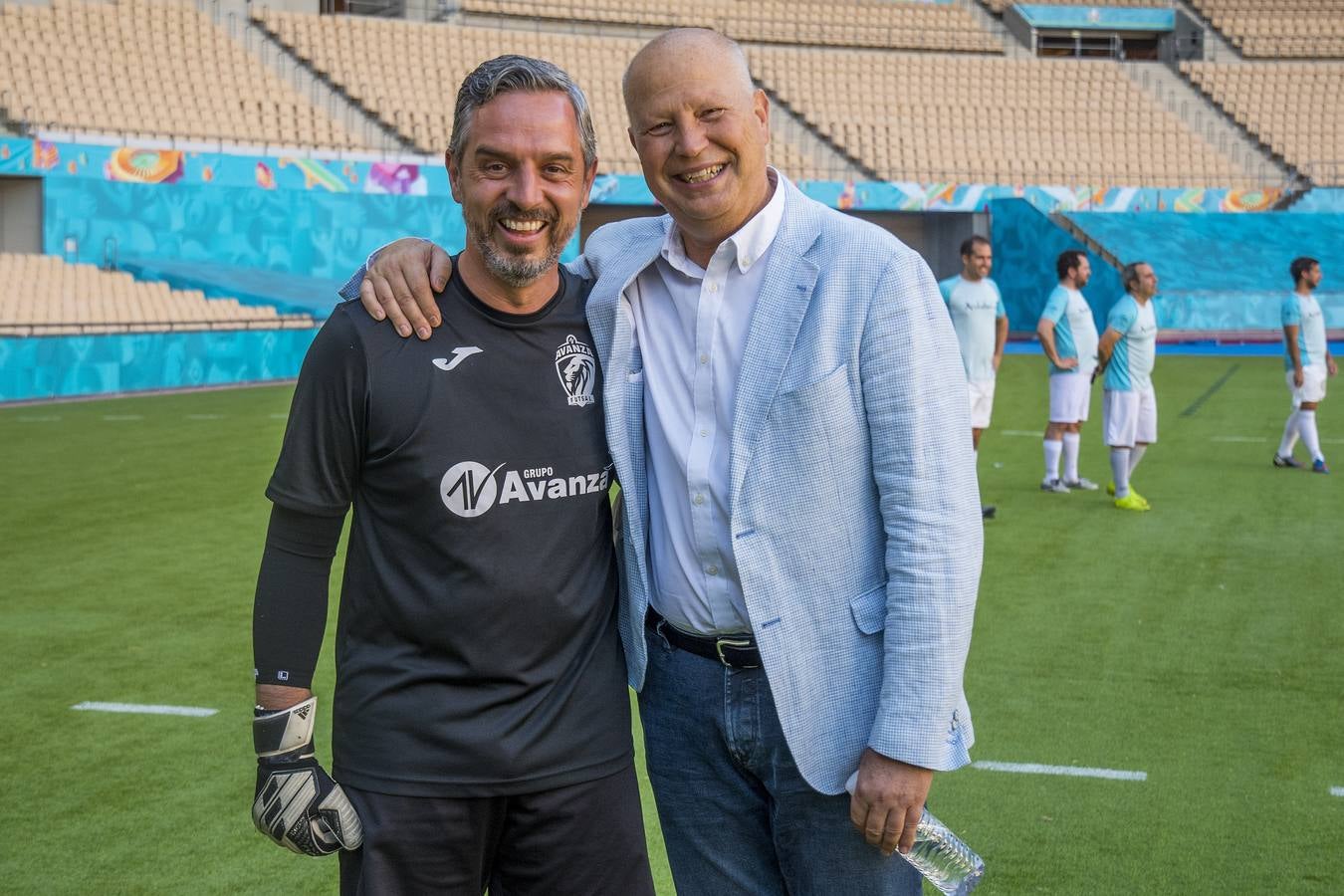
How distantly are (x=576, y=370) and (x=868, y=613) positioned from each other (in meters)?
0.64

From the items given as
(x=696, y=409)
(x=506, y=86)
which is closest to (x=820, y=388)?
(x=696, y=409)

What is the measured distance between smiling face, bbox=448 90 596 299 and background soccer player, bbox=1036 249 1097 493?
8.87 metres

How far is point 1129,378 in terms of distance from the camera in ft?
35.2

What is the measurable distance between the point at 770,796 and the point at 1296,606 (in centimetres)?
559

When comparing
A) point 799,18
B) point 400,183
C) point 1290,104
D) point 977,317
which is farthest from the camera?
point 799,18

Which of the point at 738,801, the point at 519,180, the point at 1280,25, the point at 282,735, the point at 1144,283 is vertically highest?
the point at 1280,25

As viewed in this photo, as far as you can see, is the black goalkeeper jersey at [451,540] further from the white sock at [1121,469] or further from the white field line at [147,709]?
the white sock at [1121,469]

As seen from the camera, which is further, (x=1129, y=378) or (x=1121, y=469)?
(x=1129, y=378)

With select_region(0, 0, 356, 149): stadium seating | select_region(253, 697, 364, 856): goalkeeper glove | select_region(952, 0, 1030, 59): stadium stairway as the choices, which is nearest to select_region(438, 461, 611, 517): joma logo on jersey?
select_region(253, 697, 364, 856): goalkeeper glove

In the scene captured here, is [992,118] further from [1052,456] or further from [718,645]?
[718,645]

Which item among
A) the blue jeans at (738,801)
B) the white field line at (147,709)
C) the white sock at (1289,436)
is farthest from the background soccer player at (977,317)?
the blue jeans at (738,801)

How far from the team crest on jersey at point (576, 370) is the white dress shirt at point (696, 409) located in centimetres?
10

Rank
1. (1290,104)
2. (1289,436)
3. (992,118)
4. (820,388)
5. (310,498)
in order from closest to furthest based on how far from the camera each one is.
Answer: (820,388) → (310,498) → (1289,436) → (992,118) → (1290,104)

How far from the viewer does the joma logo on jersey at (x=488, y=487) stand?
7.93 feet
